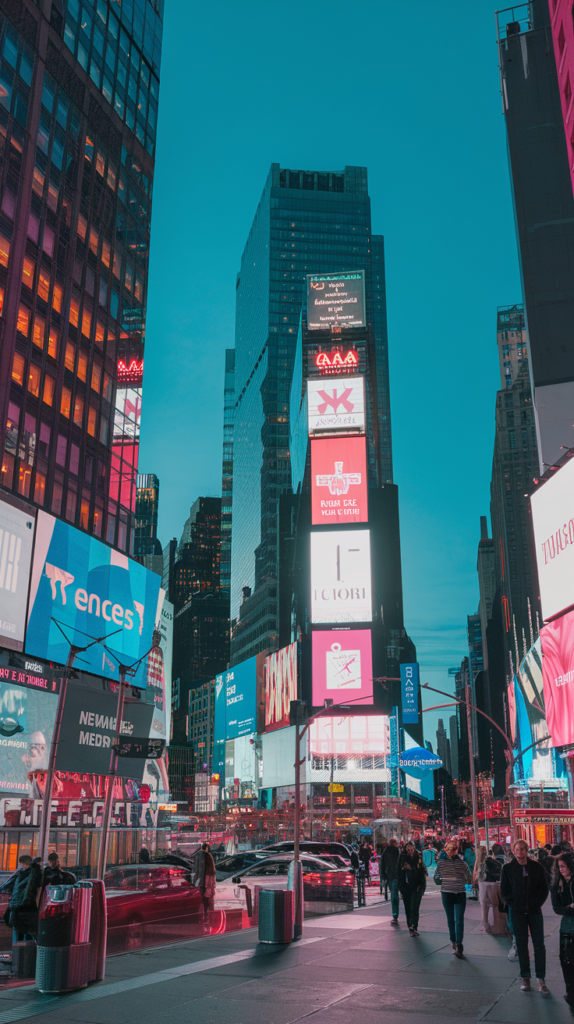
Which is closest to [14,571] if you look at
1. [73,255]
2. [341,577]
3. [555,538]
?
[555,538]

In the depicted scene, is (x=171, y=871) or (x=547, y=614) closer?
(x=171, y=871)

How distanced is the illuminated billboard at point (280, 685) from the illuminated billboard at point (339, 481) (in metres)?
25.6

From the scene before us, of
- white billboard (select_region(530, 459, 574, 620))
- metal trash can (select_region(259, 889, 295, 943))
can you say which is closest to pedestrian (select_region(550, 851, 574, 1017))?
metal trash can (select_region(259, 889, 295, 943))

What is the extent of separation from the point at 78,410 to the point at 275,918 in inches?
1862

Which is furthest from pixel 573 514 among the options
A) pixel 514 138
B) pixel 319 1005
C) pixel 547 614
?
pixel 514 138

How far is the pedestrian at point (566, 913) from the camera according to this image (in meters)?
9.15

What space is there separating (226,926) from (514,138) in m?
58.8

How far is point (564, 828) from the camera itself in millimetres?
40406

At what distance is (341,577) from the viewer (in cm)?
7694

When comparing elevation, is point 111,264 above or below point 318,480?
above

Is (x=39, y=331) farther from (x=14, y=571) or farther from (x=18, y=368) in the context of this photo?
(x=14, y=571)

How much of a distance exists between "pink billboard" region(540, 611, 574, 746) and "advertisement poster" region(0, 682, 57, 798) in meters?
25.8

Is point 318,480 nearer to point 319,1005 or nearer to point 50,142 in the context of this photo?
point 50,142

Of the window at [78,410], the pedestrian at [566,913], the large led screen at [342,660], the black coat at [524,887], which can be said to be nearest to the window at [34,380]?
the window at [78,410]
